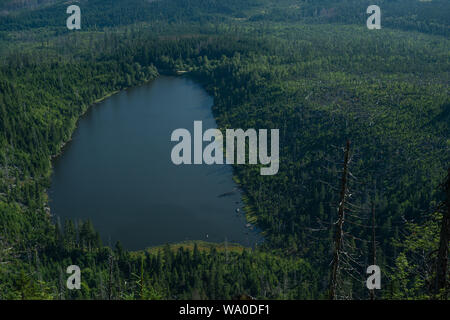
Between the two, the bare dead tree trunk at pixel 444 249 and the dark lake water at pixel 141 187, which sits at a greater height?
the bare dead tree trunk at pixel 444 249

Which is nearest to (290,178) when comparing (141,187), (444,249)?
(141,187)

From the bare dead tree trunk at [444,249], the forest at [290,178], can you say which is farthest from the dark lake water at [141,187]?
the bare dead tree trunk at [444,249]

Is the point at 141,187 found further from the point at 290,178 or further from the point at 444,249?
the point at 444,249

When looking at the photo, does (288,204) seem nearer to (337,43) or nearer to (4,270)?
(4,270)

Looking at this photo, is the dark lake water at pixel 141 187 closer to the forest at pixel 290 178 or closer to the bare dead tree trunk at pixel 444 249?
the forest at pixel 290 178
